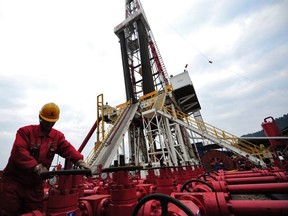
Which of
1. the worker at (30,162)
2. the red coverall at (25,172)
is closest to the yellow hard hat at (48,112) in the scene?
the worker at (30,162)

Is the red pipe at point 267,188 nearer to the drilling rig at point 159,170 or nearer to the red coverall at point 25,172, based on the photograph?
the drilling rig at point 159,170

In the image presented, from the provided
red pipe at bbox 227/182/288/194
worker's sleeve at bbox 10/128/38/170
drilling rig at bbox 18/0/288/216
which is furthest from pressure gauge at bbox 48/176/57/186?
red pipe at bbox 227/182/288/194

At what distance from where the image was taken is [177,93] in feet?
40.7

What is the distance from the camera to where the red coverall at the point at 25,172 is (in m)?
1.77

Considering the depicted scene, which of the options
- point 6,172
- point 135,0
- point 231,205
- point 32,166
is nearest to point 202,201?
point 231,205

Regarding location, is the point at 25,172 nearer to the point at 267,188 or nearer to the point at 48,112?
the point at 48,112

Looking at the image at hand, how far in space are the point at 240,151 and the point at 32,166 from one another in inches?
325

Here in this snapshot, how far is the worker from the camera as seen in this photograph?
177cm

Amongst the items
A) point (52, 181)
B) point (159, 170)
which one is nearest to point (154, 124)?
point (159, 170)

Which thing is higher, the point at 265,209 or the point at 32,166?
the point at 32,166

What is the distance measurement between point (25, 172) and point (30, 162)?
35cm

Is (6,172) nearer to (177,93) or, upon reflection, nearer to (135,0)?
(177,93)

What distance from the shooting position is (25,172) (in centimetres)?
195

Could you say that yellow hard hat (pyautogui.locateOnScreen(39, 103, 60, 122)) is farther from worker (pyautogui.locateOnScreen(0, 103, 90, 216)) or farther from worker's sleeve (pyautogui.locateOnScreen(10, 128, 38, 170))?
worker's sleeve (pyautogui.locateOnScreen(10, 128, 38, 170))
